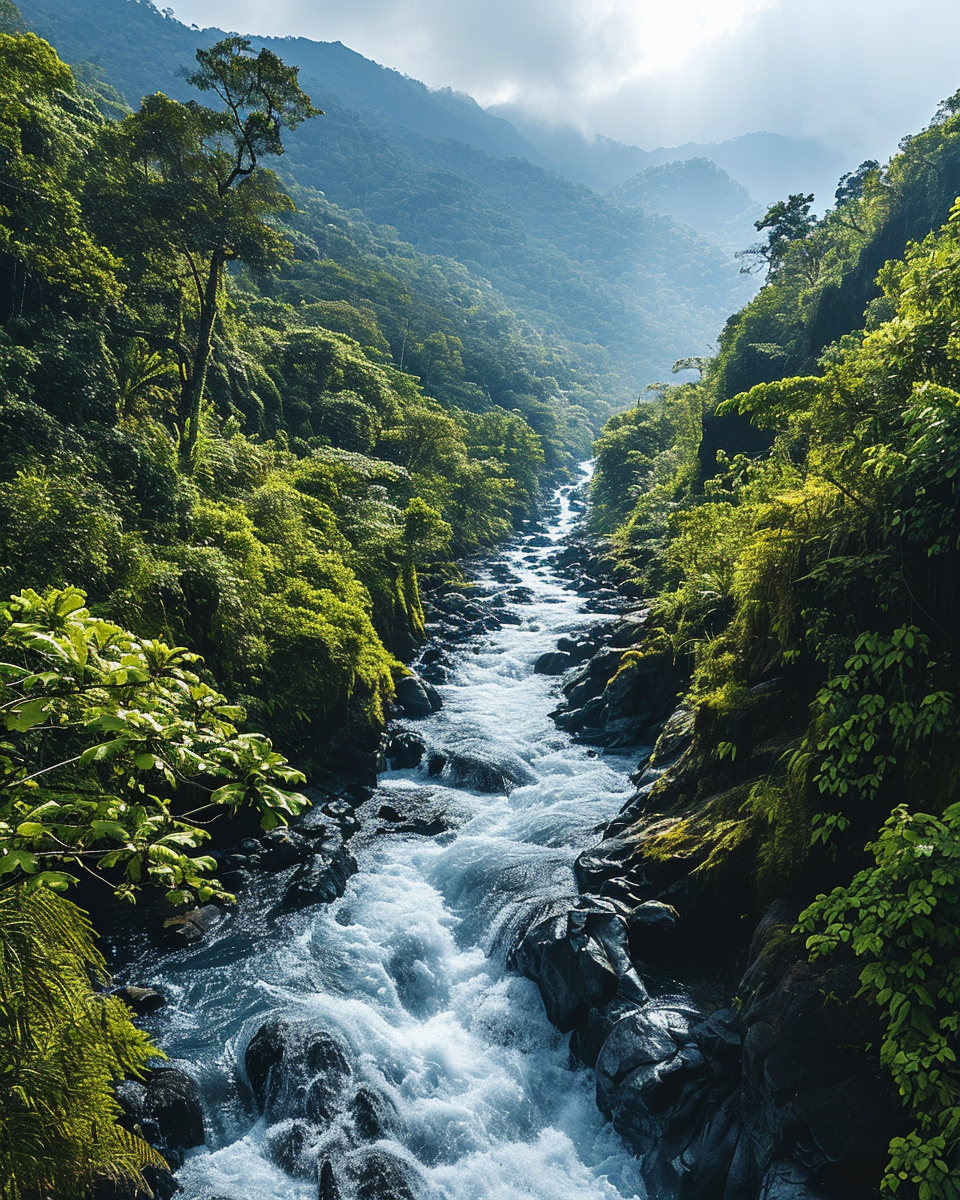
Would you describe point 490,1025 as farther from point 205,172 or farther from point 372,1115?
point 205,172

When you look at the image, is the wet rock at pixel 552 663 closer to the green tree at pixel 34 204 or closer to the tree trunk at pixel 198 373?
the tree trunk at pixel 198 373

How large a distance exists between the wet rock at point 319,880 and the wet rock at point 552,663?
13.4 m

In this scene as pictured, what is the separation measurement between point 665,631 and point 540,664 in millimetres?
7642

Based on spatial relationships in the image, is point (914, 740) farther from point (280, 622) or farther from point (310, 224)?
point (310, 224)

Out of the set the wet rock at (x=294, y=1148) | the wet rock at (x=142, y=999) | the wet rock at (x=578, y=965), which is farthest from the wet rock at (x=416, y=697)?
the wet rock at (x=294, y=1148)

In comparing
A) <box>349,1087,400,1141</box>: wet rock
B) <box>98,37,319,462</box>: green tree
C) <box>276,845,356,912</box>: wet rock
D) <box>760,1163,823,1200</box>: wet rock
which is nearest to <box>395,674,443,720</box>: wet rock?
<box>276,845,356,912</box>: wet rock

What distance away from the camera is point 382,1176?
294 inches

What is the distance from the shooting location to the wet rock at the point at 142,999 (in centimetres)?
938

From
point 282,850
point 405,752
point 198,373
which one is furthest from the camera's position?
point 198,373

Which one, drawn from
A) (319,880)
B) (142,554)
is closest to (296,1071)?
(319,880)

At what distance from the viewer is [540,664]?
25703 mm

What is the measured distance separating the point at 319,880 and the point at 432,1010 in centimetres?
352

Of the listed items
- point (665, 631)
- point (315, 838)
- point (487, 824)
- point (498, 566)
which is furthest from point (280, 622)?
point (498, 566)

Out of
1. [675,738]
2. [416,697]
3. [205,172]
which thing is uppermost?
[205,172]
